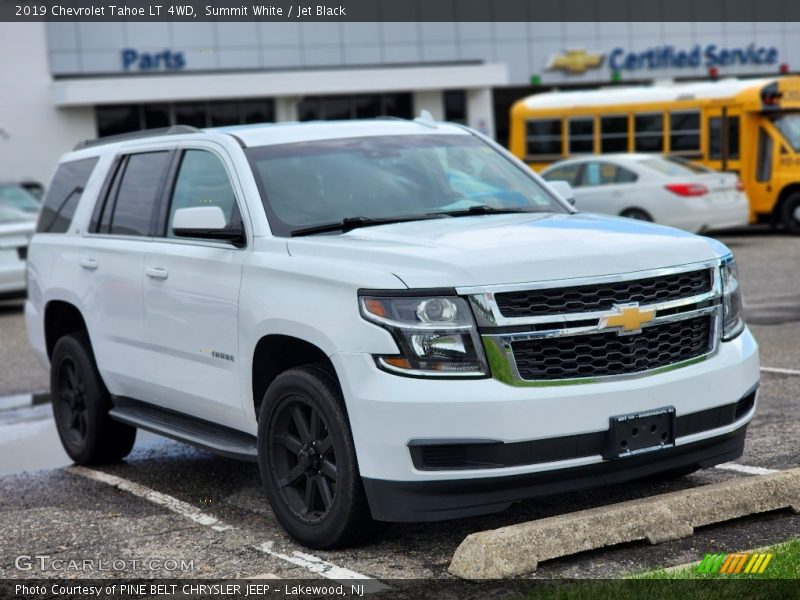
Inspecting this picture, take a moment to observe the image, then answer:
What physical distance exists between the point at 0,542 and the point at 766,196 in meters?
19.4

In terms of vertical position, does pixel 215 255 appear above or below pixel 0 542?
above

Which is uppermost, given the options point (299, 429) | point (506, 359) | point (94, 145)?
point (94, 145)

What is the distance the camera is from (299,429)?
5.65 m

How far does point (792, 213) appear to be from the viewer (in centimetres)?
2325

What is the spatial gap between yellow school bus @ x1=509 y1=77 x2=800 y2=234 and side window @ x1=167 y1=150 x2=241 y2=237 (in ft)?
58.6

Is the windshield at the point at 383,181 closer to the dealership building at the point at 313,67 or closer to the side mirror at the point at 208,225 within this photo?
the side mirror at the point at 208,225

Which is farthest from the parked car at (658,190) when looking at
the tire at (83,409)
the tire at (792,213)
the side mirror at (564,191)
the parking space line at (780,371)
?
the tire at (83,409)

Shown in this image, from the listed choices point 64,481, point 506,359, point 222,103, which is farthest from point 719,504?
Result: point 222,103

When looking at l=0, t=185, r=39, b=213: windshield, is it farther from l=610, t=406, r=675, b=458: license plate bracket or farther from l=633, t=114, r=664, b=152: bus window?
l=610, t=406, r=675, b=458: license plate bracket

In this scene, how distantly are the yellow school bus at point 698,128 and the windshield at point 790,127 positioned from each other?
18 millimetres

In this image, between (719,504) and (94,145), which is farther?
(94,145)

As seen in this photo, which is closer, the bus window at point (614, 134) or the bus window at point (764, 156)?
the bus window at point (764, 156)

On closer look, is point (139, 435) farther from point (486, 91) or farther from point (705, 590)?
point (486, 91)

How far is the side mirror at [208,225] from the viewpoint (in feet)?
20.4
